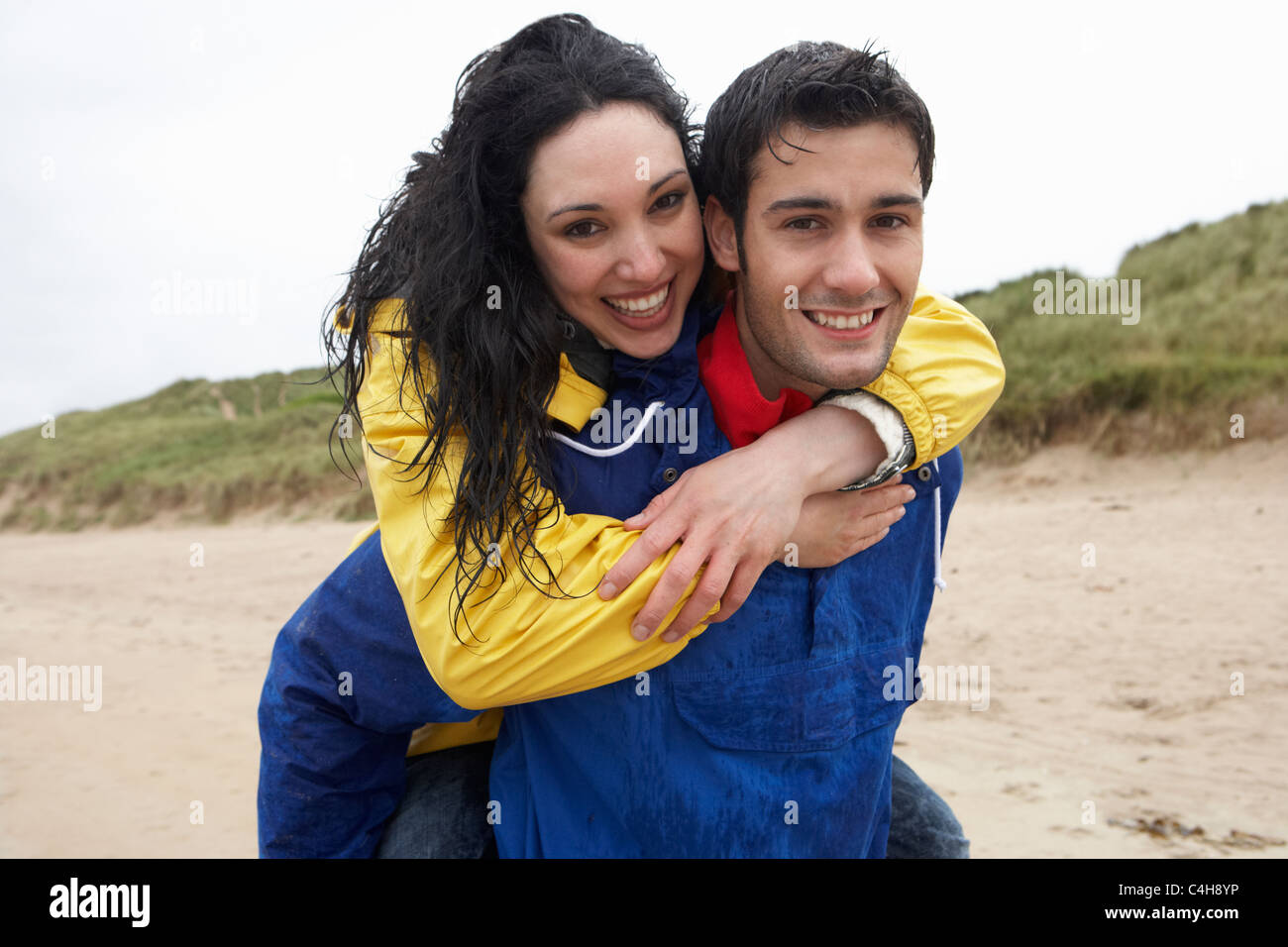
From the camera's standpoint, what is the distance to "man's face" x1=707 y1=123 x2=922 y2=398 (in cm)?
219

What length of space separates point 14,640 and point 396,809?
10.2 meters

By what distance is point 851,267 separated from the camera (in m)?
2.18

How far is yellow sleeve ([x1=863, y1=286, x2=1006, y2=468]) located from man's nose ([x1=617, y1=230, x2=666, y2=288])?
1.81ft

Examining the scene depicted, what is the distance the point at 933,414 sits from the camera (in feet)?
7.75

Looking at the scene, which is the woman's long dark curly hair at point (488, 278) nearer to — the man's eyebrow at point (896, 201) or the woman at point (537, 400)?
the woman at point (537, 400)

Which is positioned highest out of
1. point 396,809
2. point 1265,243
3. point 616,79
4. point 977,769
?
point 1265,243

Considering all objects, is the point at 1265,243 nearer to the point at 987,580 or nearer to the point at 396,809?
the point at 987,580

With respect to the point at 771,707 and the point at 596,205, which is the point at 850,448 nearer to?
the point at 771,707

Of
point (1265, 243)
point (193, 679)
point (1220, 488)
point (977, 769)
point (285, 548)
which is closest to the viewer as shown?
point (977, 769)

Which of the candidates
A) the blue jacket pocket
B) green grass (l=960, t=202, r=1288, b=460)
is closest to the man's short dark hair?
the blue jacket pocket

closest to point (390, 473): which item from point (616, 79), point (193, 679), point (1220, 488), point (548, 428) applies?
point (548, 428)

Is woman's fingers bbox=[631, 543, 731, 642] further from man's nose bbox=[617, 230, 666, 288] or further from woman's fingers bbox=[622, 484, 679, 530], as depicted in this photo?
man's nose bbox=[617, 230, 666, 288]

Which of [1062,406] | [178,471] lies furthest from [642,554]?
[178,471]

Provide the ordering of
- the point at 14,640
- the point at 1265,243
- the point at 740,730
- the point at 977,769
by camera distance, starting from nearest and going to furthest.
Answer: the point at 740,730, the point at 977,769, the point at 14,640, the point at 1265,243
